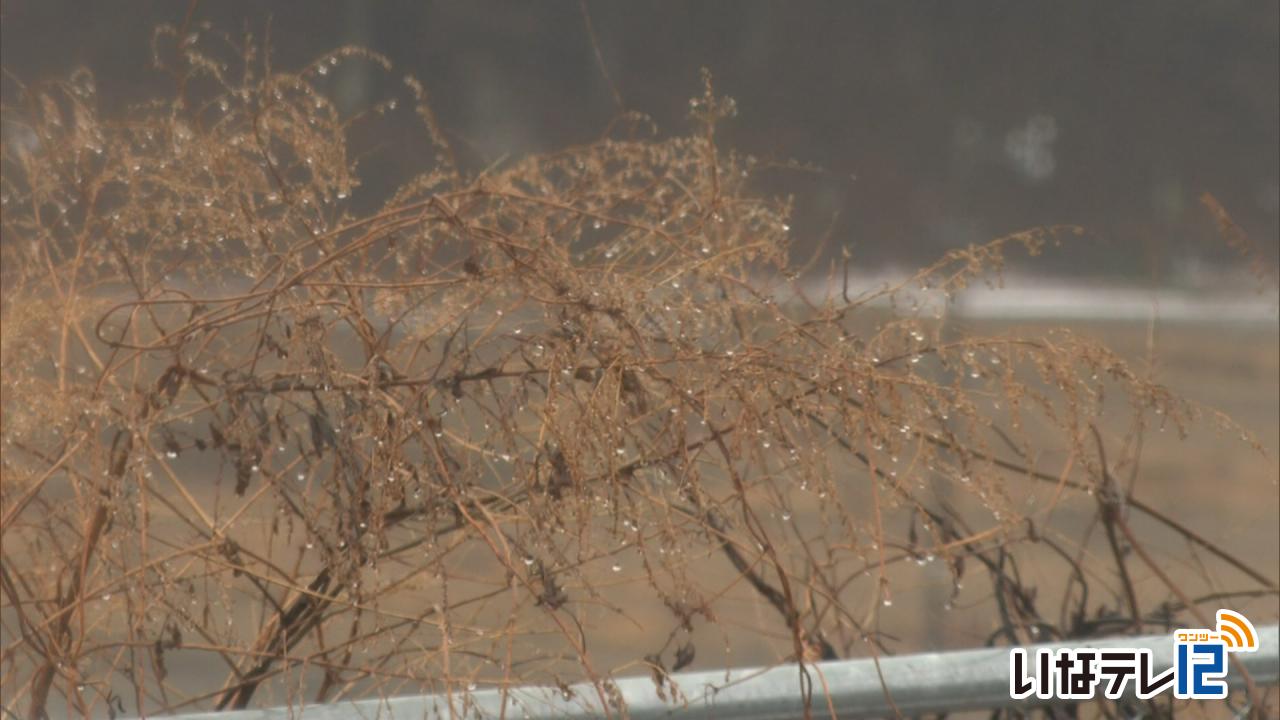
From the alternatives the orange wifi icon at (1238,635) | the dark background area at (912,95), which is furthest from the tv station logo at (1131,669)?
the dark background area at (912,95)

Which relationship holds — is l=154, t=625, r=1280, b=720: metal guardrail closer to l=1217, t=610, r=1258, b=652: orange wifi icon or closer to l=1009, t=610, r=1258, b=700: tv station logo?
l=1009, t=610, r=1258, b=700: tv station logo

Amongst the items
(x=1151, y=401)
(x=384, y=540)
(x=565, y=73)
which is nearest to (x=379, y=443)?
(x=384, y=540)

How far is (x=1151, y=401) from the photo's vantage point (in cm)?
126

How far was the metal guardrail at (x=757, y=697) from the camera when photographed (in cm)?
111

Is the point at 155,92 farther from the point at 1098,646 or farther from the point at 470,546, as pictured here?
the point at 1098,646

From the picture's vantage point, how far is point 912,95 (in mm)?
2314

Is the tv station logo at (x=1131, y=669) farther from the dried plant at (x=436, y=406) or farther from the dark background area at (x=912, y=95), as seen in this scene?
the dark background area at (x=912, y=95)

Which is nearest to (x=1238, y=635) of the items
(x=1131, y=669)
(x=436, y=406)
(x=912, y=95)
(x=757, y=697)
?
(x=1131, y=669)

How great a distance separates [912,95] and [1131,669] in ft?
3.83

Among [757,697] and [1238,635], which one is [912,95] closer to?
[1238,635]

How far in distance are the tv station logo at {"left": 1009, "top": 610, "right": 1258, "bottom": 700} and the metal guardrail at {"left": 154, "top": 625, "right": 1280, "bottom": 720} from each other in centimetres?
1

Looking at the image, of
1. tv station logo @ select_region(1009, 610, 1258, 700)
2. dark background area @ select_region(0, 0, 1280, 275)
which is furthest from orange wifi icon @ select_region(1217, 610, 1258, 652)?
dark background area @ select_region(0, 0, 1280, 275)

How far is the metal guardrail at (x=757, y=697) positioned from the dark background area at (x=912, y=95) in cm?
86

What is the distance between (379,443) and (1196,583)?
50.7 inches
